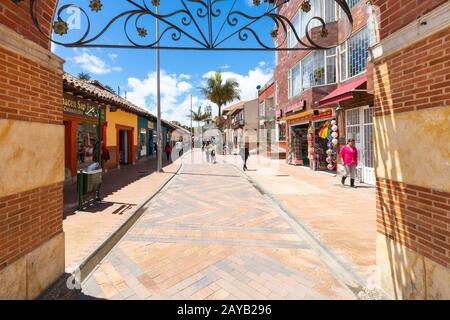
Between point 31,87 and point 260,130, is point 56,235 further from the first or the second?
point 260,130

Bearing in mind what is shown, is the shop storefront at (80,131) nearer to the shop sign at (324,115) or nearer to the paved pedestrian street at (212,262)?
the paved pedestrian street at (212,262)

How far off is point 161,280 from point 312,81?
13271mm

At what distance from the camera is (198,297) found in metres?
3.12

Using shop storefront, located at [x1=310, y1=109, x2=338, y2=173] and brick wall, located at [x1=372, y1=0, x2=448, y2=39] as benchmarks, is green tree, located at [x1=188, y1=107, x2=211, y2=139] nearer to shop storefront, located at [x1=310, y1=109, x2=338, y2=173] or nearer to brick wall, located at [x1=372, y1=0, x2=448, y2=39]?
shop storefront, located at [x1=310, y1=109, x2=338, y2=173]

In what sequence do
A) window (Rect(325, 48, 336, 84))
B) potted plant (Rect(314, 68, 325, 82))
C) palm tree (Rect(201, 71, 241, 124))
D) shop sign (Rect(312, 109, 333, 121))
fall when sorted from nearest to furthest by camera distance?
window (Rect(325, 48, 336, 84)) → shop sign (Rect(312, 109, 333, 121)) → potted plant (Rect(314, 68, 325, 82)) → palm tree (Rect(201, 71, 241, 124))

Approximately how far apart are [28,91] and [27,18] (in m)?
0.79

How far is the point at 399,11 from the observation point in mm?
2795

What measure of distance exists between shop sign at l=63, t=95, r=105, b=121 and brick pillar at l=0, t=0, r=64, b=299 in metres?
7.72

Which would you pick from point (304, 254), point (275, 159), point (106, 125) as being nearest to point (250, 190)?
point (304, 254)

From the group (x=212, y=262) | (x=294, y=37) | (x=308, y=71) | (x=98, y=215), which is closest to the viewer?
(x=212, y=262)

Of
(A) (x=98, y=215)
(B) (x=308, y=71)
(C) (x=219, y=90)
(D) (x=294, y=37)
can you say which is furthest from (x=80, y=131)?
(C) (x=219, y=90)

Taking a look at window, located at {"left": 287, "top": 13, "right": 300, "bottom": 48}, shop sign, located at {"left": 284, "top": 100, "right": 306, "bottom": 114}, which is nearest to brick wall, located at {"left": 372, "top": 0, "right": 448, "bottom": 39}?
shop sign, located at {"left": 284, "top": 100, "right": 306, "bottom": 114}

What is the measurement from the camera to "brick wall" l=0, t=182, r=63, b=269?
8.55 feet

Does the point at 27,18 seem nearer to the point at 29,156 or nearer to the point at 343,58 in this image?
the point at 29,156
